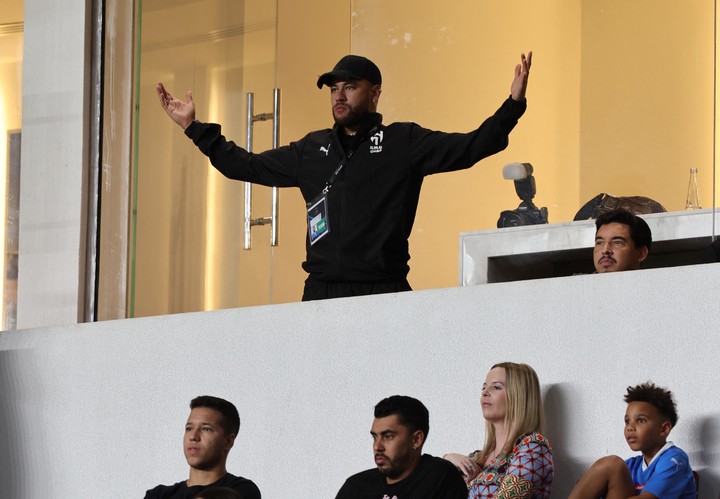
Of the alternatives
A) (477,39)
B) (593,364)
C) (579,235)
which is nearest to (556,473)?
(593,364)

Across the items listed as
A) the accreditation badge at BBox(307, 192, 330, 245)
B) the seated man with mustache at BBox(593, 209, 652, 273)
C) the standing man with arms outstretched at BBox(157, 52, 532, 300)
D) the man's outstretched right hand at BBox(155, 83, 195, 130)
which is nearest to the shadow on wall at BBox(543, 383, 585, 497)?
the seated man with mustache at BBox(593, 209, 652, 273)

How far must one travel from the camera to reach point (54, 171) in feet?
16.9

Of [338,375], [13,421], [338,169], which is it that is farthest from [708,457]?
[13,421]

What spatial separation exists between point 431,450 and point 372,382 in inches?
9.4

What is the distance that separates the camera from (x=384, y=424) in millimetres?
3340

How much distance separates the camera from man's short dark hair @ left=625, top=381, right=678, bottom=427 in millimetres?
3053

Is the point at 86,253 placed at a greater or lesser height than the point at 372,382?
greater

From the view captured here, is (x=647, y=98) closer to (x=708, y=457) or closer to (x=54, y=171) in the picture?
(x=708, y=457)

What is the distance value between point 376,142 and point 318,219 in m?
0.24

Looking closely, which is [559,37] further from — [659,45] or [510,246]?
[510,246]

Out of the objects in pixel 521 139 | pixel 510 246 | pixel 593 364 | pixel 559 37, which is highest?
pixel 559 37

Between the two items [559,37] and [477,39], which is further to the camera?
[477,39]

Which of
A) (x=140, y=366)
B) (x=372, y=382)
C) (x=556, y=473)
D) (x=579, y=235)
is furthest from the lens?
(x=579, y=235)

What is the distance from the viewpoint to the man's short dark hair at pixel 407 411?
3.34 metres
